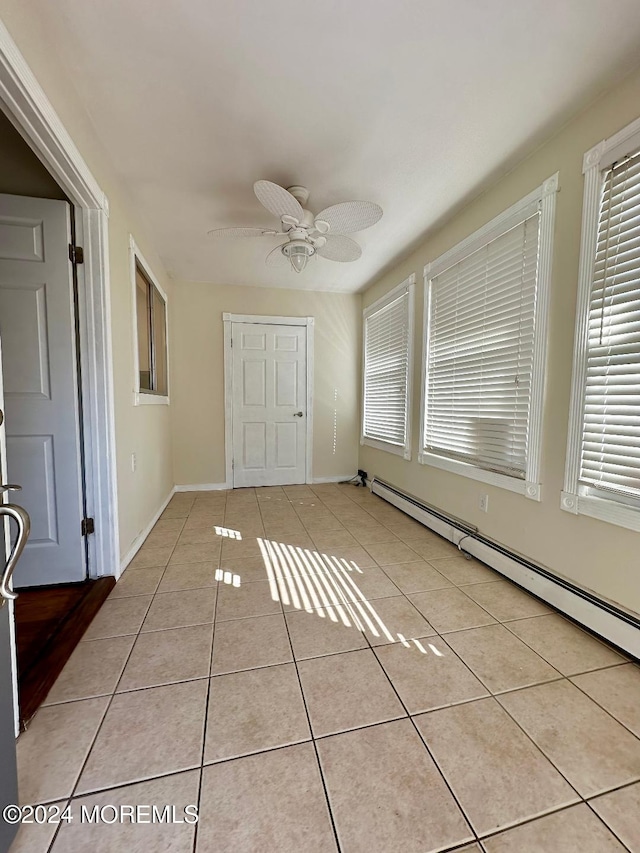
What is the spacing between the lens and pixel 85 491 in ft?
6.42

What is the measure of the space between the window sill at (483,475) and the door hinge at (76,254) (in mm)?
2696

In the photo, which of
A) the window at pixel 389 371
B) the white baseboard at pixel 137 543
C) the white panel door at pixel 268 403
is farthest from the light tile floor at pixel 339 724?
the white panel door at pixel 268 403

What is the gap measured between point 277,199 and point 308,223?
0.34 meters

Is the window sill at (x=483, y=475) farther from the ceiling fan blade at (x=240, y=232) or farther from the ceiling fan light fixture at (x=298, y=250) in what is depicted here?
the ceiling fan blade at (x=240, y=232)

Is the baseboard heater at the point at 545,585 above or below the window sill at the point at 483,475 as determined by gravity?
below

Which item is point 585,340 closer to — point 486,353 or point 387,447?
point 486,353

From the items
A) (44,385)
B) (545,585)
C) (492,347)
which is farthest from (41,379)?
(545,585)

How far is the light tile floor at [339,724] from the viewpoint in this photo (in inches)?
34.0

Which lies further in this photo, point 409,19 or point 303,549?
point 303,549

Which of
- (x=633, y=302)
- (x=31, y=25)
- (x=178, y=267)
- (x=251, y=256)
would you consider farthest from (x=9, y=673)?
(x=178, y=267)

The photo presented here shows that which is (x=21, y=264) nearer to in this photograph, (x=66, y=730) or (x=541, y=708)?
(x=66, y=730)

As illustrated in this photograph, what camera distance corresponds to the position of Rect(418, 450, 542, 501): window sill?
1951 mm

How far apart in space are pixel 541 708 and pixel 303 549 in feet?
5.18

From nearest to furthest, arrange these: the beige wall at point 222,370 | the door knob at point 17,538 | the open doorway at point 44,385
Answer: the door knob at point 17,538
the open doorway at point 44,385
the beige wall at point 222,370
